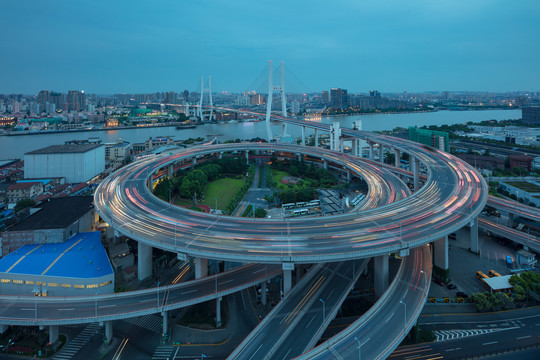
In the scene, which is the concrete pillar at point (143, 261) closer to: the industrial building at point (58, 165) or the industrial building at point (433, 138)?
the industrial building at point (58, 165)

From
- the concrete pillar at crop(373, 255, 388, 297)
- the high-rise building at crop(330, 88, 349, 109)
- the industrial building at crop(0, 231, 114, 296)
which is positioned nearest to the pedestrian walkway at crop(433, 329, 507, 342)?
the concrete pillar at crop(373, 255, 388, 297)

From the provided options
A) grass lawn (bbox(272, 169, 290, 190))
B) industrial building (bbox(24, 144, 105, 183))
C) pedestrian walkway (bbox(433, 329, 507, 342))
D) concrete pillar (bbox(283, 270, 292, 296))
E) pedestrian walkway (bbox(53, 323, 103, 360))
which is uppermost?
industrial building (bbox(24, 144, 105, 183))

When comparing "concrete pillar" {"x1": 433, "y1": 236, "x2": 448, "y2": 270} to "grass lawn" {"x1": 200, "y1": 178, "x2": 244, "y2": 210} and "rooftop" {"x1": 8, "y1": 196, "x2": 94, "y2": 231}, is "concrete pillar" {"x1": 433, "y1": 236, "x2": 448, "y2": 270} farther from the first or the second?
"rooftop" {"x1": 8, "y1": 196, "x2": 94, "y2": 231}

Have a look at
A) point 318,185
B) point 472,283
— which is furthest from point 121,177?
point 472,283

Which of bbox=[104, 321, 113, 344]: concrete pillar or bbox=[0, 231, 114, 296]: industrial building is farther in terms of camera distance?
bbox=[0, 231, 114, 296]: industrial building

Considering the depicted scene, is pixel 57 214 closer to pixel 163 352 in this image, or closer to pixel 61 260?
pixel 61 260

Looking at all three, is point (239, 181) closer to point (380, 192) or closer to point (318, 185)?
point (318, 185)

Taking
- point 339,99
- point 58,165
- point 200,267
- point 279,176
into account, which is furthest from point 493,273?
point 339,99
